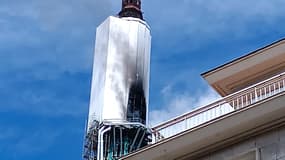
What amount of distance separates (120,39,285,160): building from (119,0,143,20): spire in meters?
31.6

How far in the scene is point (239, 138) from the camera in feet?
52.4

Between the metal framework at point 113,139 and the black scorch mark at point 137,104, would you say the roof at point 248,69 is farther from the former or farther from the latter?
the black scorch mark at point 137,104

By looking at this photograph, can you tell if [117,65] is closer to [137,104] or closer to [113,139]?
[137,104]

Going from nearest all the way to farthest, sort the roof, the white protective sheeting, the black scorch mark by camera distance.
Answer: the roof < the white protective sheeting < the black scorch mark

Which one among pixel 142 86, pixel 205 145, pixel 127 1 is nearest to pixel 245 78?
pixel 205 145

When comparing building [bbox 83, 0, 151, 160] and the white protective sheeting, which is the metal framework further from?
the white protective sheeting

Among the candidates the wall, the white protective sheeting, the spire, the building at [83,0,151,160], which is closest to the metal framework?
the building at [83,0,151,160]

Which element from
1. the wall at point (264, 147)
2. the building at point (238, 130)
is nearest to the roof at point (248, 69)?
the building at point (238, 130)

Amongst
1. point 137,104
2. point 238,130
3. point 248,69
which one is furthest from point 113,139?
point 238,130

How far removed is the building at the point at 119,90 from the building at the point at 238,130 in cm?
2163

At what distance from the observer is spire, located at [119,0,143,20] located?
50094 mm

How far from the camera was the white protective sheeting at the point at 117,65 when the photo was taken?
42656 millimetres

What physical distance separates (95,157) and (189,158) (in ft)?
79.2

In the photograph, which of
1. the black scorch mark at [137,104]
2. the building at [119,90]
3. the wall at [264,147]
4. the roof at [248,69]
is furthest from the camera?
the black scorch mark at [137,104]
